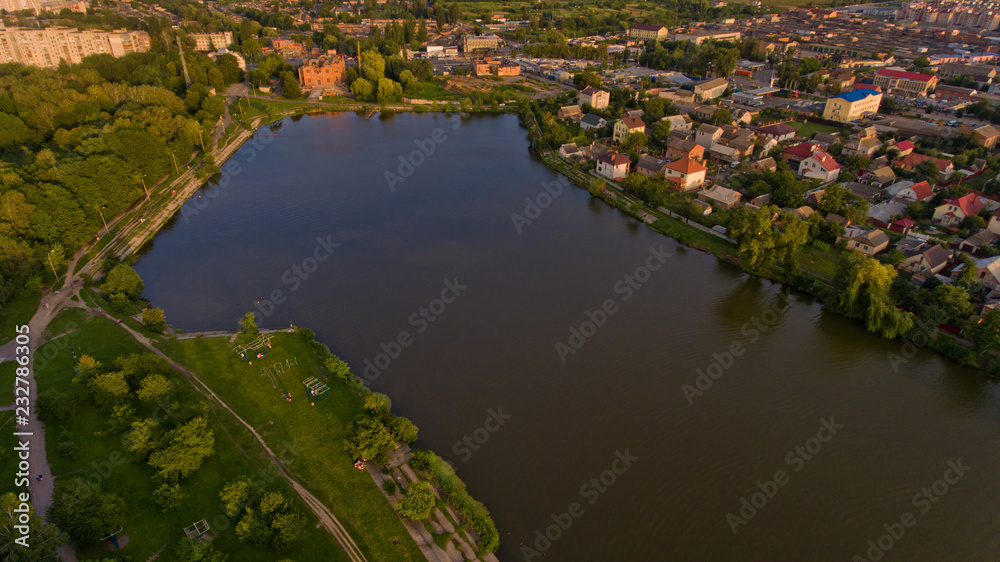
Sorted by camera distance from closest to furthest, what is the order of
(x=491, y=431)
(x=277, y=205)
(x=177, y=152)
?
(x=491, y=431) < (x=277, y=205) < (x=177, y=152)

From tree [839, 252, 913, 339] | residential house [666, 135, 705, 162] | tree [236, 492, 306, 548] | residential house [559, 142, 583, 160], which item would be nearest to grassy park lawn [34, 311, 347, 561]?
tree [236, 492, 306, 548]

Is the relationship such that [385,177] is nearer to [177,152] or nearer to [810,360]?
[177,152]

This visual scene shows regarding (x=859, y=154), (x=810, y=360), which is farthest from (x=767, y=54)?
(x=810, y=360)

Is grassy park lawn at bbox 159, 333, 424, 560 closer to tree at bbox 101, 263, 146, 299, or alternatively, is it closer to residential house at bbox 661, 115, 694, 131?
tree at bbox 101, 263, 146, 299

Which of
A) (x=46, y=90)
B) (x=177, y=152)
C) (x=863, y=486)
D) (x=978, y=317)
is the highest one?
(x=46, y=90)

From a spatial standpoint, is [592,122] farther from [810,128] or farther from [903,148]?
[903,148]

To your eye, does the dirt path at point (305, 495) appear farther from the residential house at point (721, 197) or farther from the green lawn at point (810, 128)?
the green lawn at point (810, 128)

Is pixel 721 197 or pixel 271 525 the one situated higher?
Result: pixel 721 197

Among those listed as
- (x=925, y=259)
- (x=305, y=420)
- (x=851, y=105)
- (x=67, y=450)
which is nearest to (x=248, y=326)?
(x=305, y=420)
